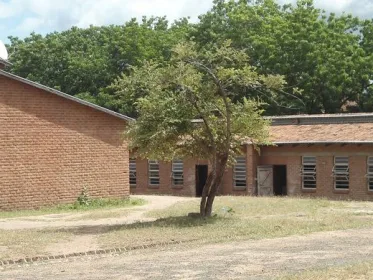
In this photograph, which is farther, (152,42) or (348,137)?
(152,42)

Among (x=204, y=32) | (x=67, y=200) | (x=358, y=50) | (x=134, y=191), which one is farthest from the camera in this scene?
(x=204, y=32)

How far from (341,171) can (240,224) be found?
49.1ft

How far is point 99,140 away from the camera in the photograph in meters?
27.7

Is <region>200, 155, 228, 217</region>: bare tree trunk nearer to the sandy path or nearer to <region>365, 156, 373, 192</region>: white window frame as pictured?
the sandy path

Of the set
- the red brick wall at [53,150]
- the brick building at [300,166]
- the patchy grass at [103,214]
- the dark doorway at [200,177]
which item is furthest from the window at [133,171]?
the patchy grass at [103,214]

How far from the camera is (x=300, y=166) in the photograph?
34125mm

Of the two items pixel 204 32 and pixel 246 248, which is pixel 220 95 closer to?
pixel 246 248

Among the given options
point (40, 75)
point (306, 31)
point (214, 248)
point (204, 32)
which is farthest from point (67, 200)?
point (40, 75)

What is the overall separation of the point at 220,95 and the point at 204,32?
110 ft

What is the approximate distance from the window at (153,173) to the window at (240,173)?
473 cm

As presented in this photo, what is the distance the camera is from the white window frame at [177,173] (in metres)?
37.8

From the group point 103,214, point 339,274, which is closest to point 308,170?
point 103,214

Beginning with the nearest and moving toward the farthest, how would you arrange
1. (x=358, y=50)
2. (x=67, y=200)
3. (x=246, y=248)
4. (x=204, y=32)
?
(x=246, y=248), (x=67, y=200), (x=358, y=50), (x=204, y=32)

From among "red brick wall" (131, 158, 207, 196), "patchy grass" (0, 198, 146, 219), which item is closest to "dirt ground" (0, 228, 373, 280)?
"patchy grass" (0, 198, 146, 219)
